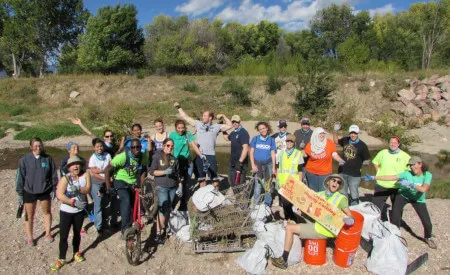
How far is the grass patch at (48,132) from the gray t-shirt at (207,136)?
14.9 m

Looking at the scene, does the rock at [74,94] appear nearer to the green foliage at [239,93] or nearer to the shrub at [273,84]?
the green foliage at [239,93]

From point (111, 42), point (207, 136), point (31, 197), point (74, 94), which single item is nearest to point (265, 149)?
point (207, 136)

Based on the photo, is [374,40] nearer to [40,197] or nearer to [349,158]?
[349,158]

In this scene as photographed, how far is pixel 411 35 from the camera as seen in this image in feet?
135

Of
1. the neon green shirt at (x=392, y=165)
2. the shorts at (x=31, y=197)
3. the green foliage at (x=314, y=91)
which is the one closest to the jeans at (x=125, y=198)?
the shorts at (x=31, y=197)

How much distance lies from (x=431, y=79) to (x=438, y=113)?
348cm

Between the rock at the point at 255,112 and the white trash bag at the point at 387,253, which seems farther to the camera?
the rock at the point at 255,112

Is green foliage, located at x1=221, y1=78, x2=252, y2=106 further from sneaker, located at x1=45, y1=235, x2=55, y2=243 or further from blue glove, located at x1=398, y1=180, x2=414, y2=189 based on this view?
sneaker, located at x1=45, y1=235, x2=55, y2=243

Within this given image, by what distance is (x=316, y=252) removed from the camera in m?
5.59

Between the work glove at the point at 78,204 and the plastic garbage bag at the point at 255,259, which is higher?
the work glove at the point at 78,204

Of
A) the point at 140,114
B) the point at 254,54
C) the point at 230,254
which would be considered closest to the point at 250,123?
the point at 140,114

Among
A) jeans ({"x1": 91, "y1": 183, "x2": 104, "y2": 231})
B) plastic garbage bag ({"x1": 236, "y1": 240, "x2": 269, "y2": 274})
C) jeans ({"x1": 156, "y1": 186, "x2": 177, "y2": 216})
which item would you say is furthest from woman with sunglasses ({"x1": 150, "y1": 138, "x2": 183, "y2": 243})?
plastic garbage bag ({"x1": 236, "y1": 240, "x2": 269, "y2": 274})

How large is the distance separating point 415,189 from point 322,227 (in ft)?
6.25

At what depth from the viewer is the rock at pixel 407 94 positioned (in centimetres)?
2498
